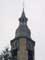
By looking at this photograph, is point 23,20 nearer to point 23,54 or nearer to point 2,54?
point 23,54

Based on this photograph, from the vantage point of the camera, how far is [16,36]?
59.8 metres

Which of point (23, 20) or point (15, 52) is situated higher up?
point (23, 20)

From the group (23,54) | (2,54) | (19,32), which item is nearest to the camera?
(2,54)

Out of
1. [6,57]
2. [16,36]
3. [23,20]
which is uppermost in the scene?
[23,20]

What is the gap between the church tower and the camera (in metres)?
57.0

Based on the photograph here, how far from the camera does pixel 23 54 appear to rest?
56500 millimetres

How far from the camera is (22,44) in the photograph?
190 ft

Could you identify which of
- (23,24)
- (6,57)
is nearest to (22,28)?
(23,24)

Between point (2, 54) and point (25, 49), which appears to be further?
point (25, 49)

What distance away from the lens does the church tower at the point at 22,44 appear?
187 ft

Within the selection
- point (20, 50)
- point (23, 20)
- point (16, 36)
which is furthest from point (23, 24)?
point (20, 50)

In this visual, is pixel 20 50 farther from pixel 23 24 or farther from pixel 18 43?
pixel 23 24

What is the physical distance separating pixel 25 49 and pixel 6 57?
9.21 m

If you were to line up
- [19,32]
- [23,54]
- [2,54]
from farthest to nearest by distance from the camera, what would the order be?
[19,32]
[23,54]
[2,54]
